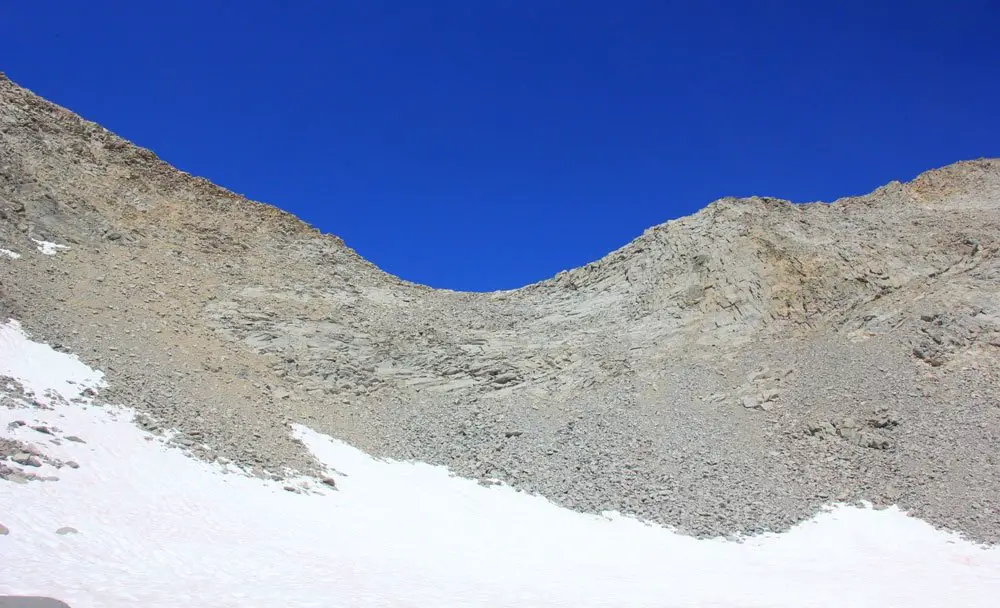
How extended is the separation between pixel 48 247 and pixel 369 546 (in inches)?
738

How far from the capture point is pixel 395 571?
39.0ft

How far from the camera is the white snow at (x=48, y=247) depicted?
24.3m

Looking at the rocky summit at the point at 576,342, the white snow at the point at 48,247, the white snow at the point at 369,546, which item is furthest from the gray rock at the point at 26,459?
the white snow at the point at 48,247

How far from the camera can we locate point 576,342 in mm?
27391

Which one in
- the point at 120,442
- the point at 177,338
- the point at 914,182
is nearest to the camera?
the point at 120,442

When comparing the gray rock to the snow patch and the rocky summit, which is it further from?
the snow patch

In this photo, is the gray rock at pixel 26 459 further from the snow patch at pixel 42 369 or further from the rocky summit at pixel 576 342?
the snow patch at pixel 42 369

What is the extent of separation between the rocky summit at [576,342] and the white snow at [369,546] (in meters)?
1.00

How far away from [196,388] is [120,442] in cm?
513

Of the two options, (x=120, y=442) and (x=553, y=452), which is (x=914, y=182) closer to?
(x=553, y=452)

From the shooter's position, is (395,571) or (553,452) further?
(553,452)

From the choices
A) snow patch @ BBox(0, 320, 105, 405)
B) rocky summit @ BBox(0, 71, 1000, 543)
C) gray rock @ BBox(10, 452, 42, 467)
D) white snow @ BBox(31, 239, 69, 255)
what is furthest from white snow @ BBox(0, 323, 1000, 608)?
white snow @ BBox(31, 239, 69, 255)

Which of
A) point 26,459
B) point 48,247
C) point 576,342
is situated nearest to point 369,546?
point 26,459

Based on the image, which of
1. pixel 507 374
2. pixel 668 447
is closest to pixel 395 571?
pixel 668 447
